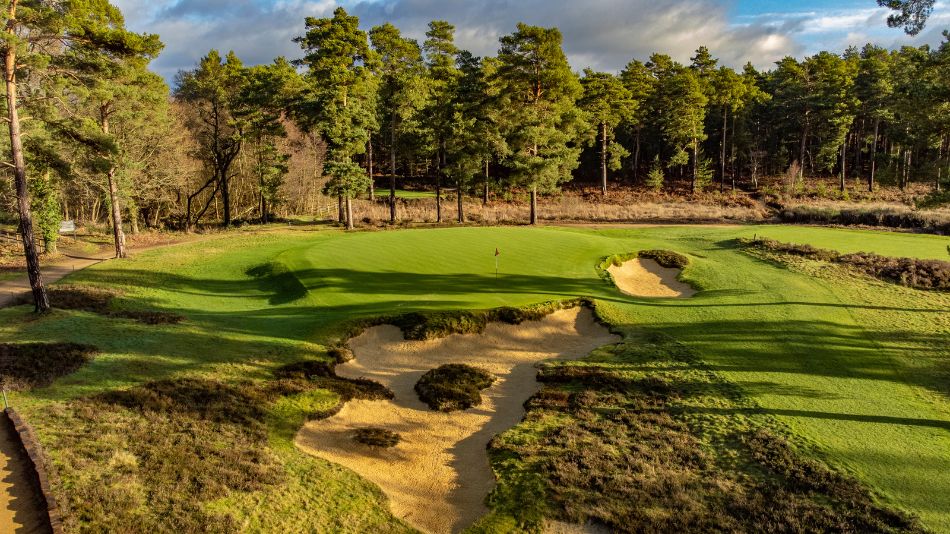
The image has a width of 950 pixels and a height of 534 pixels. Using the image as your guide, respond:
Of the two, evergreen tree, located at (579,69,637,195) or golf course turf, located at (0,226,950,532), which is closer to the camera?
golf course turf, located at (0,226,950,532)

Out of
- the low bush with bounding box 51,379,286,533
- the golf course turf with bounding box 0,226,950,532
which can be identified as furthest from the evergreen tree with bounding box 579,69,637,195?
the low bush with bounding box 51,379,286,533

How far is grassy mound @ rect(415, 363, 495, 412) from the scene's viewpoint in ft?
49.1

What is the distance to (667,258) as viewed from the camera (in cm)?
2798

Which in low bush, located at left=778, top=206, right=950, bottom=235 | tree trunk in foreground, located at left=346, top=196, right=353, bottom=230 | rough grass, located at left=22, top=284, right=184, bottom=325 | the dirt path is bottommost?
the dirt path

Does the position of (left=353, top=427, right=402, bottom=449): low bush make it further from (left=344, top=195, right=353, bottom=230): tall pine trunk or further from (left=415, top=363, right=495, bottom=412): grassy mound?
(left=344, top=195, right=353, bottom=230): tall pine trunk

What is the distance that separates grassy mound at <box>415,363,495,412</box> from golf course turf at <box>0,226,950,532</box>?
256 centimetres

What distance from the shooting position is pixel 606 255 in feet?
92.4

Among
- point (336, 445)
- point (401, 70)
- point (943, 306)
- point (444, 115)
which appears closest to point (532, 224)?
point (444, 115)

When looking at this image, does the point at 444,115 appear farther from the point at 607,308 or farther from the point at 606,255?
the point at 607,308

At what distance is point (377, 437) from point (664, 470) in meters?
6.51

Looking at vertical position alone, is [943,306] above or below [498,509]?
above

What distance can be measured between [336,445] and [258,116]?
43.2 meters

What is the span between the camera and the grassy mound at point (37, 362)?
1314 cm

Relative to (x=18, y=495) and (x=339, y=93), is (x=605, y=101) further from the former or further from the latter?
(x=18, y=495)
